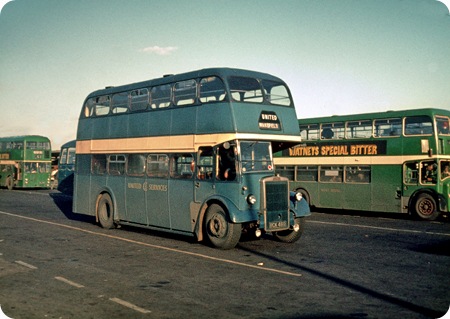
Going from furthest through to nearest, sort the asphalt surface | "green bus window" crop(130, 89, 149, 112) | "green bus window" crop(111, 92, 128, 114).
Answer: "green bus window" crop(111, 92, 128, 114) < "green bus window" crop(130, 89, 149, 112) < the asphalt surface

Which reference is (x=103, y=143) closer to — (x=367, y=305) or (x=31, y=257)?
(x=31, y=257)

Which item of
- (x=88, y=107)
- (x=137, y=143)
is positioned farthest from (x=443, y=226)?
(x=88, y=107)

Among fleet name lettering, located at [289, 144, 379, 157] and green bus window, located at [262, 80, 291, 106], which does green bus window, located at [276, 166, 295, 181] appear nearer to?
fleet name lettering, located at [289, 144, 379, 157]

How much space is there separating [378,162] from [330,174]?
239 cm

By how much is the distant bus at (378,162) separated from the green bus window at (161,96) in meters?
9.93

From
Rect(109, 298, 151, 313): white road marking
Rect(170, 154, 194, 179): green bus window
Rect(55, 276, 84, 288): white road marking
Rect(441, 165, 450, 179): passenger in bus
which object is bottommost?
Rect(55, 276, 84, 288): white road marking

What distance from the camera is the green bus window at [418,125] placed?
18.6 metres

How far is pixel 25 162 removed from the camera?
38.0 m

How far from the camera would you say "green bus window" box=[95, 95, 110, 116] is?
16125 millimetres

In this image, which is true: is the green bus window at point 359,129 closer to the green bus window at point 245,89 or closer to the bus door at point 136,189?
the green bus window at point 245,89

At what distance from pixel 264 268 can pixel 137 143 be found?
6.59m

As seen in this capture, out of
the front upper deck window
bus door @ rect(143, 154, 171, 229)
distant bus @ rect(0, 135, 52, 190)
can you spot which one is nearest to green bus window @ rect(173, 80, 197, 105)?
bus door @ rect(143, 154, 171, 229)

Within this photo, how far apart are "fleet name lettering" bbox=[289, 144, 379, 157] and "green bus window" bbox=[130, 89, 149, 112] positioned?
9.93 metres

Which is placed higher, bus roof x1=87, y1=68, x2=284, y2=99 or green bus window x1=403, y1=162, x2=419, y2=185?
bus roof x1=87, y1=68, x2=284, y2=99
